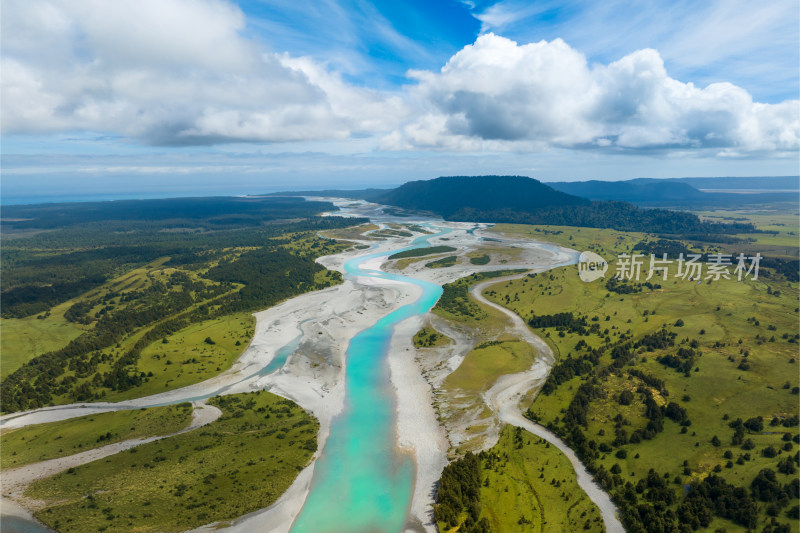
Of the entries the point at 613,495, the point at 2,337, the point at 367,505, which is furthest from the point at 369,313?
the point at 2,337

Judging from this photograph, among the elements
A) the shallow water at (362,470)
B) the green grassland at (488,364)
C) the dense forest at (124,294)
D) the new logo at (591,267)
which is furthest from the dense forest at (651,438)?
the dense forest at (124,294)

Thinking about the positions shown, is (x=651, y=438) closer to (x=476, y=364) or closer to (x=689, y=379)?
(x=689, y=379)

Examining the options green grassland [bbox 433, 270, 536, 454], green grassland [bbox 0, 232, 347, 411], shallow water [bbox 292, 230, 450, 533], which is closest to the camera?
shallow water [bbox 292, 230, 450, 533]

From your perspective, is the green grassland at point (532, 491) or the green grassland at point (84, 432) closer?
the green grassland at point (532, 491)

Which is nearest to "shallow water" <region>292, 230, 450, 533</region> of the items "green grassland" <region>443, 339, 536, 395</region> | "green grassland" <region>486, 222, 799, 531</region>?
"green grassland" <region>443, 339, 536, 395</region>

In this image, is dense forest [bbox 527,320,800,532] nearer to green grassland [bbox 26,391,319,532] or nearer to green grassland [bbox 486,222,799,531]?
green grassland [bbox 486,222,799,531]

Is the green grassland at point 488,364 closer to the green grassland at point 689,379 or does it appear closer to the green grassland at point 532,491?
the green grassland at point 689,379
